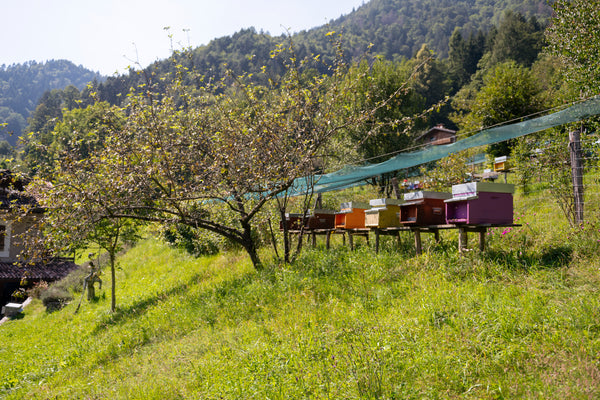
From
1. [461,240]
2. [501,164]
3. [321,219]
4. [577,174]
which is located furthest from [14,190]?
[501,164]

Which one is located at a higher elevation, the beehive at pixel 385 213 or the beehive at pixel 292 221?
the beehive at pixel 385 213

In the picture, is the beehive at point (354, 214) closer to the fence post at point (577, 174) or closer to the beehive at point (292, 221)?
the beehive at point (292, 221)

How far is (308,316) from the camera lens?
644 cm

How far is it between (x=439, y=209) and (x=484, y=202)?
4.19 feet

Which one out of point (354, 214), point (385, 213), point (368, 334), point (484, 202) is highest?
point (484, 202)

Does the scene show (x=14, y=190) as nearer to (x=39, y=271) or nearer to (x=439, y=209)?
(x=439, y=209)

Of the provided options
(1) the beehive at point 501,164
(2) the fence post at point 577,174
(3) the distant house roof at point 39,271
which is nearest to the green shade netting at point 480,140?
(2) the fence post at point 577,174

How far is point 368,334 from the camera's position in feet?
17.2

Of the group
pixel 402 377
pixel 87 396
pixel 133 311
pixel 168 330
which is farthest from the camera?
pixel 133 311

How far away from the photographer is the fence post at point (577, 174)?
7395 millimetres

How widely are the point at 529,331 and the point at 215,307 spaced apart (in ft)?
19.6

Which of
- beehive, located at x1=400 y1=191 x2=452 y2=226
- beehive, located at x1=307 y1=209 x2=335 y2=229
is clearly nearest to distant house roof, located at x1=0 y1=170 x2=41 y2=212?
beehive, located at x1=307 y1=209 x2=335 y2=229

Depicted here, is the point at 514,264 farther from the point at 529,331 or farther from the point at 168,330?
the point at 168,330

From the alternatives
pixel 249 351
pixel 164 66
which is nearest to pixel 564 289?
pixel 249 351
